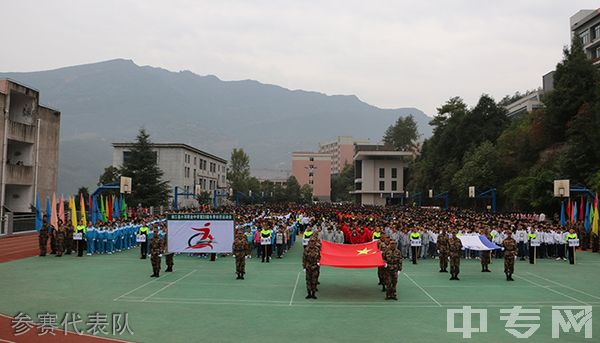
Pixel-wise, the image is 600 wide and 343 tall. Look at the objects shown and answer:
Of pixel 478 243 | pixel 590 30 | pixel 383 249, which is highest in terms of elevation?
pixel 590 30

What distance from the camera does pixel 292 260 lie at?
900 inches

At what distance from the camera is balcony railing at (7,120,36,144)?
38247 mm

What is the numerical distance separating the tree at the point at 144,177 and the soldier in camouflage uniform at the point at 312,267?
1744 inches

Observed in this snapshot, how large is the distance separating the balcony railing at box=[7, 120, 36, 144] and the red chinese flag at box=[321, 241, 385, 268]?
32484mm

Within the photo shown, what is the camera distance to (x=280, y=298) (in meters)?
14.1

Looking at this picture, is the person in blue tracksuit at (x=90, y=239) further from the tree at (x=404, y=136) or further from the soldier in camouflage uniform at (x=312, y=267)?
the tree at (x=404, y=136)

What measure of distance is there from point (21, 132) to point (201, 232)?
27.2 m

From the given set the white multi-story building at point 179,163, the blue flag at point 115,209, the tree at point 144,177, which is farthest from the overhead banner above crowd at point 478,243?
the white multi-story building at point 179,163

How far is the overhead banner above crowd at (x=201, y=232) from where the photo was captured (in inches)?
794

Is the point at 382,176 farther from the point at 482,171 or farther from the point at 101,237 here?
the point at 101,237

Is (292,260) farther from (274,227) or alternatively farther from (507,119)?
(507,119)

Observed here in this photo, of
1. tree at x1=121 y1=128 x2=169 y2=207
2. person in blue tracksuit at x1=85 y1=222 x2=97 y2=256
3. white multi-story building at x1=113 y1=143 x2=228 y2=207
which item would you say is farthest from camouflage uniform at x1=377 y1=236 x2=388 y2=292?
white multi-story building at x1=113 y1=143 x2=228 y2=207

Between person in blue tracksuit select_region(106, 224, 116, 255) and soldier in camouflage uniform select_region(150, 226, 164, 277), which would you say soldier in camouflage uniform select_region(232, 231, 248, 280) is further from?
person in blue tracksuit select_region(106, 224, 116, 255)

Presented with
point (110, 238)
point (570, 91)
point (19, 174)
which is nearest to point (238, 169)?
point (19, 174)
